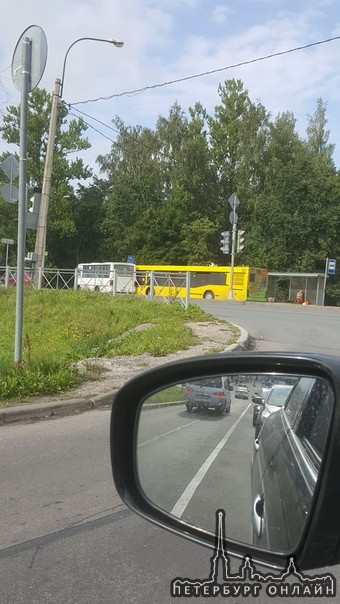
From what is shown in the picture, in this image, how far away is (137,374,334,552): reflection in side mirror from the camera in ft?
5.01

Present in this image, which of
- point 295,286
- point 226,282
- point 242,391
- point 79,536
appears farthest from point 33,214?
point 295,286

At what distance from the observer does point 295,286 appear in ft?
124

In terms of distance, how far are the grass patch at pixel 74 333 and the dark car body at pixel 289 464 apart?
5311 millimetres

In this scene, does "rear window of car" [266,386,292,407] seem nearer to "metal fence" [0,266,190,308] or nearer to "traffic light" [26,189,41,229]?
"traffic light" [26,189,41,229]

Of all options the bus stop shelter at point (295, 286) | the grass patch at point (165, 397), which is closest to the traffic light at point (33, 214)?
the grass patch at point (165, 397)

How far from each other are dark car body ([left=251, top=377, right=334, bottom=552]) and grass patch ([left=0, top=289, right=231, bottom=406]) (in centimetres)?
531

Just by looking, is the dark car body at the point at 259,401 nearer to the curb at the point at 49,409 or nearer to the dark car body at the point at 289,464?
the dark car body at the point at 289,464

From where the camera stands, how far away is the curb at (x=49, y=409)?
6004 mm

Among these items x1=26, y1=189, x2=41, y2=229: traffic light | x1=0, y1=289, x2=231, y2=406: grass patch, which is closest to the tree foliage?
x1=0, y1=289, x2=231, y2=406: grass patch

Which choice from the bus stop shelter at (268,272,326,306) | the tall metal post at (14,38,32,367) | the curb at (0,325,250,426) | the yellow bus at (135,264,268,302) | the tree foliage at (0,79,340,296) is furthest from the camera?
the tree foliage at (0,79,340,296)

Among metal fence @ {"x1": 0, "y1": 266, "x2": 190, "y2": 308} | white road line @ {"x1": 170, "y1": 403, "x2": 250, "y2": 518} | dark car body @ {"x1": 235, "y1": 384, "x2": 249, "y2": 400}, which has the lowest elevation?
metal fence @ {"x1": 0, "y1": 266, "x2": 190, "y2": 308}

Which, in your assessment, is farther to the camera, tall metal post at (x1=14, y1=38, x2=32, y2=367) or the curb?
tall metal post at (x1=14, y1=38, x2=32, y2=367)

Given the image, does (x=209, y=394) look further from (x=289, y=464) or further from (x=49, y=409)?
(x=49, y=409)

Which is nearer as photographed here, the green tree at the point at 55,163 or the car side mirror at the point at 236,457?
the car side mirror at the point at 236,457
